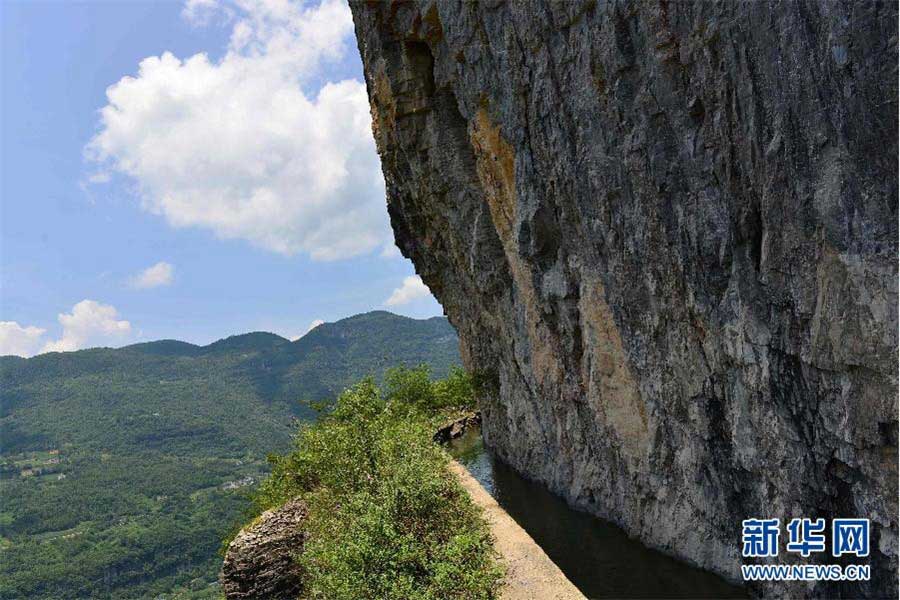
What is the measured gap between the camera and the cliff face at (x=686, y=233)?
12.1m

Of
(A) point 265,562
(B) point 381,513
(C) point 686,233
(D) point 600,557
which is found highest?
(C) point 686,233

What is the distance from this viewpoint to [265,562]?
2014cm

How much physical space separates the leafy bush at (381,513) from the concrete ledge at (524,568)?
55cm

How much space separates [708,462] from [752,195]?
9.21 m

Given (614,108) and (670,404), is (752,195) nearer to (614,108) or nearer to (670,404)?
(614,108)

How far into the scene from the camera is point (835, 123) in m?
12.0

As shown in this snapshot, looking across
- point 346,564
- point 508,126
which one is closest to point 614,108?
point 508,126

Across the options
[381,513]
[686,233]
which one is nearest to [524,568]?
[381,513]

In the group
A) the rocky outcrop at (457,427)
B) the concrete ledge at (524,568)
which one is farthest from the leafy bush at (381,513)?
the rocky outcrop at (457,427)

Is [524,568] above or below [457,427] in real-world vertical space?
above

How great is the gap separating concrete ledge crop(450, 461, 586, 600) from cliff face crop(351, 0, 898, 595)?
20.9 ft

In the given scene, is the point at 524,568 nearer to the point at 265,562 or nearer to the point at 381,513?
the point at 381,513

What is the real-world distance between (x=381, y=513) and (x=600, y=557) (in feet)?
38.5

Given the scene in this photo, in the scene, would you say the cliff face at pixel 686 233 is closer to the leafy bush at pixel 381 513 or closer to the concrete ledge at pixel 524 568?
the concrete ledge at pixel 524 568
